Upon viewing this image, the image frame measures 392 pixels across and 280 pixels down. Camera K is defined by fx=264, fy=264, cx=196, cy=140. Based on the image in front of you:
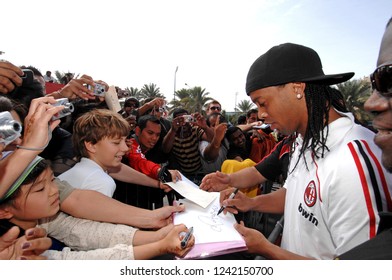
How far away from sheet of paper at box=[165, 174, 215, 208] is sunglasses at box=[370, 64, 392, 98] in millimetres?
1295

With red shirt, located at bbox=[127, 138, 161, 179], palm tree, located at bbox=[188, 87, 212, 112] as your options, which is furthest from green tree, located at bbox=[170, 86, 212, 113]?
red shirt, located at bbox=[127, 138, 161, 179]

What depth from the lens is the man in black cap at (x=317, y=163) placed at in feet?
3.94

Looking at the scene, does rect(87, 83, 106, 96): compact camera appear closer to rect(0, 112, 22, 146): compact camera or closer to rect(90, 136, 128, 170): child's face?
rect(90, 136, 128, 170): child's face

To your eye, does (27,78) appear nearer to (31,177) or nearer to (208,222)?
(31,177)

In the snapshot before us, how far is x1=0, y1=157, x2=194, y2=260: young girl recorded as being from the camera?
4.76 ft

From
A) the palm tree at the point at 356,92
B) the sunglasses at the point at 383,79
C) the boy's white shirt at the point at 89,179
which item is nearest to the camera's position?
the sunglasses at the point at 383,79

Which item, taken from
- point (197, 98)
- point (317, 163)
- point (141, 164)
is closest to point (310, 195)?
point (317, 163)

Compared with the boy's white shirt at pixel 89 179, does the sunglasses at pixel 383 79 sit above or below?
above

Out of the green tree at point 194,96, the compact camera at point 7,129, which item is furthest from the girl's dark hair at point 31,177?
the green tree at point 194,96

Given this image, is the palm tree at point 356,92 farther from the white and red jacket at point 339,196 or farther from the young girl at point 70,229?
the young girl at point 70,229

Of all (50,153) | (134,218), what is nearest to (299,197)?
(134,218)

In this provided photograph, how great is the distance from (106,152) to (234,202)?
45.5 inches

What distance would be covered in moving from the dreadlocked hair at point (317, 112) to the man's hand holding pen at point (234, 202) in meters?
0.55

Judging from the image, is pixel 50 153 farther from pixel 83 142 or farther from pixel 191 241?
pixel 191 241
